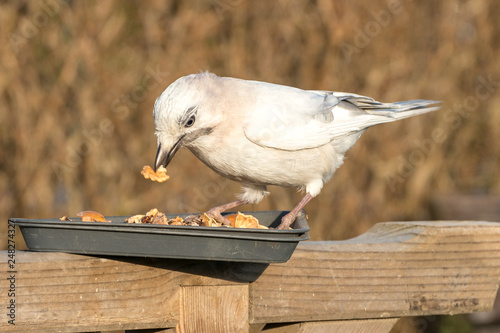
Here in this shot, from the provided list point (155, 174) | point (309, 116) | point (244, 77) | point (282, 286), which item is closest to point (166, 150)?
point (155, 174)

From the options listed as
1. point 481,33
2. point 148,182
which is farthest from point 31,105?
point 481,33

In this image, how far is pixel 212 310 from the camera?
2.25 meters

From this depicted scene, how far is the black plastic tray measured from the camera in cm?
208

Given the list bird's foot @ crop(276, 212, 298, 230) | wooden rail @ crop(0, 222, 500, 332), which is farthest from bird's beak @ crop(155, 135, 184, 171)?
wooden rail @ crop(0, 222, 500, 332)

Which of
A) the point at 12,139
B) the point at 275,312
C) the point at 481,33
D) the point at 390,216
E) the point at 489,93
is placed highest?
the point at 481,33

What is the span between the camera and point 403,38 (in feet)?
25.5

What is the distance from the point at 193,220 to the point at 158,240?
29.9 inches

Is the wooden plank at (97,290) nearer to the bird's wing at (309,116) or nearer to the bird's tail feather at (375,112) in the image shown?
the bird's wing at (309,116)

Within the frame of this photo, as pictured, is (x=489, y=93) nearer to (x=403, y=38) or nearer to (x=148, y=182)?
(x=403, y=38)

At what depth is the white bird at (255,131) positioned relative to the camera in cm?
322

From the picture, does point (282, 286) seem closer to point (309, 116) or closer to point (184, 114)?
point (184, 114)

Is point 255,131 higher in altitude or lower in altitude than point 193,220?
higher

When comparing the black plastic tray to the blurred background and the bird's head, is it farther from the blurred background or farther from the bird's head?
the blurred background

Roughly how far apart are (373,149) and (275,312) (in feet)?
17.9
